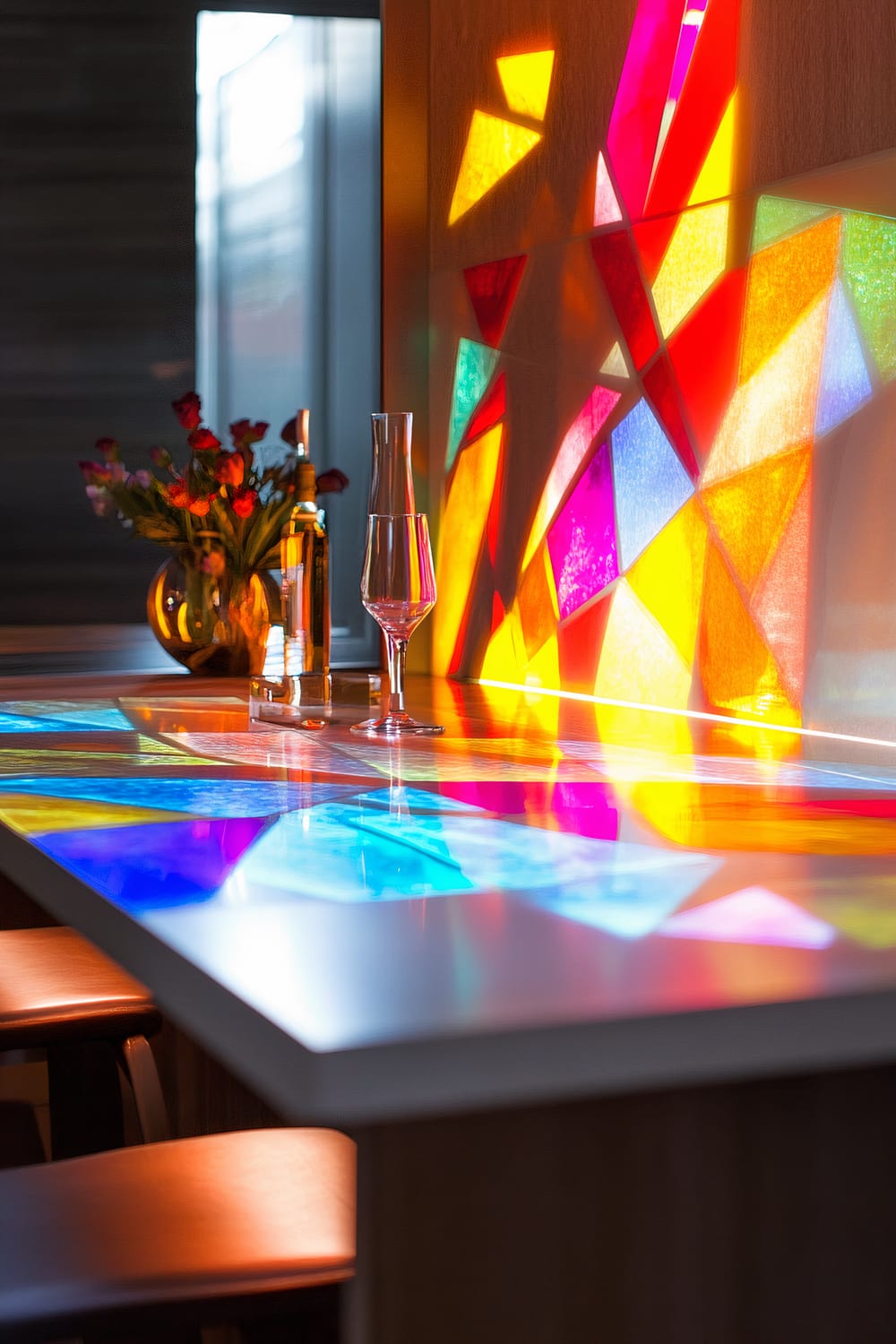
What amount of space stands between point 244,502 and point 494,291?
0.62m

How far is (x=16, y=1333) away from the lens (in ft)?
2.25

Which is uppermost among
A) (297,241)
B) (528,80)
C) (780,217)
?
(528,80)

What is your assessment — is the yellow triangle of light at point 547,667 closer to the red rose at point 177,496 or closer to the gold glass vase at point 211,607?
the gold glass vase at point 211,607

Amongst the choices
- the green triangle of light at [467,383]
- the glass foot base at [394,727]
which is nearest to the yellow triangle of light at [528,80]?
the green triangle of light at [467,383]

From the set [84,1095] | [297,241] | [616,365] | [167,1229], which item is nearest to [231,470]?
[616,365]

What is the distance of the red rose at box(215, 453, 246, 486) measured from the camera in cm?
246

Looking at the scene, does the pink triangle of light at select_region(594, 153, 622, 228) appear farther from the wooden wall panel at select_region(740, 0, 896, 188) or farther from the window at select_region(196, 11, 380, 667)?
the window at select_region(196, 11, 380, 667)

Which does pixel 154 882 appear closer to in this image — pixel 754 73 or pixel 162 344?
pixel 754 73

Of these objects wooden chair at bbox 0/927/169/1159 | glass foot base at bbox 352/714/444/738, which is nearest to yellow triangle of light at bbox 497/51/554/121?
glass foot base at bbox 352/714/444/738

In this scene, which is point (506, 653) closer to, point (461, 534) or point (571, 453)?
point (461, 534)

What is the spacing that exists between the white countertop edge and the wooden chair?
0.65 metres

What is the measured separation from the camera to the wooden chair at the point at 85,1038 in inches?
50.9

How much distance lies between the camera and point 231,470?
96.7 inches

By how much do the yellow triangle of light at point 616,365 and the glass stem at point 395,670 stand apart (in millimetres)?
706
